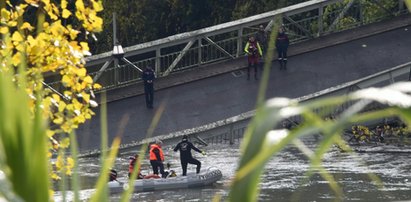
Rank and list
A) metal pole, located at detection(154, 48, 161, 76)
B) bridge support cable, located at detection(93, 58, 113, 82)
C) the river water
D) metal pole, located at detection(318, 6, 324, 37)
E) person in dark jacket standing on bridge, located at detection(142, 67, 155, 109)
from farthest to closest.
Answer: metal pole, located at detection(318, 6, 324, 37), metal pole, located at detection(154, 48, 161, 76), bridge support cable, located at detection(93, 58, 113, 82), person in dark jacket standing on bridge, located at detection(142, 67, 155, 109), the river water

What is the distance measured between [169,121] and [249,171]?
3041cm

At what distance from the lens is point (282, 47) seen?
34438 millimetres

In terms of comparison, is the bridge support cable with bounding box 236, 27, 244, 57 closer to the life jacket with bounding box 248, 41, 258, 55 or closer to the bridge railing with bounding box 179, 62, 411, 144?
the life jacket with bounding box 248, 41, 258, 55

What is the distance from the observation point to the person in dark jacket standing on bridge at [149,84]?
32406 mm

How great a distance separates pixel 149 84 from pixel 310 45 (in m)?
5.89

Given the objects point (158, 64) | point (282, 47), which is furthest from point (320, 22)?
point (158, 64)

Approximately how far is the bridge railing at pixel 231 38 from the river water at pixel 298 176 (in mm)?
2767

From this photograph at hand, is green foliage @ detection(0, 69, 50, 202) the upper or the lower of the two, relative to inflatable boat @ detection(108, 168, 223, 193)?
lower

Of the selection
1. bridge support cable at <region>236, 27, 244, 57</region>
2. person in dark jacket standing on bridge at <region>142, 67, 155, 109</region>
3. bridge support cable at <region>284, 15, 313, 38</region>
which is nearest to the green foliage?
person in dark jacket standing on bridge at <region>142, 67, 155, 109</region>

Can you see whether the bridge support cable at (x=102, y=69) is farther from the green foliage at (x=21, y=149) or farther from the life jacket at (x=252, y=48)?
the green foliage at (x=21, y=149)

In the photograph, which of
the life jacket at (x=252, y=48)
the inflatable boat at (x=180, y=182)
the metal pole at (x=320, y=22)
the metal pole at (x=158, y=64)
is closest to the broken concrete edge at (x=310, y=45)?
the metal pole at (x=158, y=64)

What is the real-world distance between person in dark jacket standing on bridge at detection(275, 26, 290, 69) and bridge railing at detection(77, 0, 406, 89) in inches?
38.6

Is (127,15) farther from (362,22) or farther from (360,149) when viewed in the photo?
(360,149)

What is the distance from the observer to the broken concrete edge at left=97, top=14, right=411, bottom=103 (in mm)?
34219
